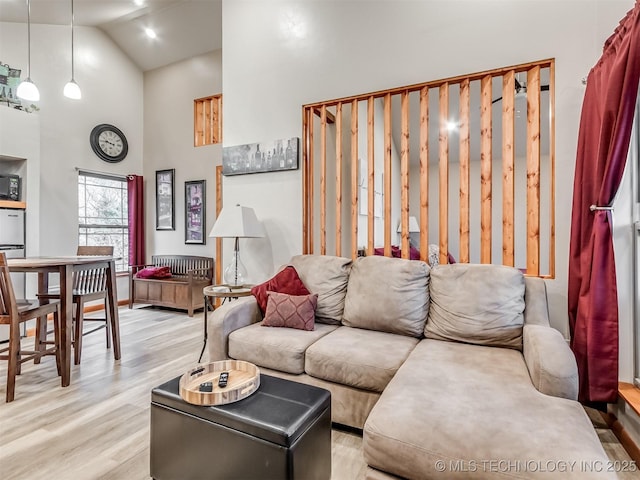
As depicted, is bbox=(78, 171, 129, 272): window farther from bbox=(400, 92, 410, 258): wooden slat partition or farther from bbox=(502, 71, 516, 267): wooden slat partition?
bbox=(502, 71, 516, 267): wooden slat partition

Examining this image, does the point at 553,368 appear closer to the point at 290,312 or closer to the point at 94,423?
the point at 290,312

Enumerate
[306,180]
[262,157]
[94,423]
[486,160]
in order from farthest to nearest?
[262,157] < [306,180] < [486,160] < [94,423]

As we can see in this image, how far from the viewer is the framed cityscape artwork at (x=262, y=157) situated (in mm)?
3186

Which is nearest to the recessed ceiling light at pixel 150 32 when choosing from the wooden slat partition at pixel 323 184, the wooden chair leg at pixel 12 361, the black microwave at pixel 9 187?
the black microwave at pixel 9 187

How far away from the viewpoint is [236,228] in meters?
2.90

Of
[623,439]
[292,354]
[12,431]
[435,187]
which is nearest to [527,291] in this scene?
[623,439]

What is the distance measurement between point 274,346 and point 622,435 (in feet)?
6.32

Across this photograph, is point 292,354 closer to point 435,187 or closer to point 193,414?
point 193,414

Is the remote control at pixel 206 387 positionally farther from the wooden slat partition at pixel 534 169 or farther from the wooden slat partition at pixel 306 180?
the wooden slat partition at pixel 534 169

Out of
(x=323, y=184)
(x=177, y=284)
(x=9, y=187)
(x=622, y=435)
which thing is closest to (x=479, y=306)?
(x=622, y=435)

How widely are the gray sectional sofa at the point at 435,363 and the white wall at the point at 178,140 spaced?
337cm

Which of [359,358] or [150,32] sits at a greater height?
[150,32]

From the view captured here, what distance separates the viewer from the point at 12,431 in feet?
6.29

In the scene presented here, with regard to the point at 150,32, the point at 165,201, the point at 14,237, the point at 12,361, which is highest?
the point at 150,32
